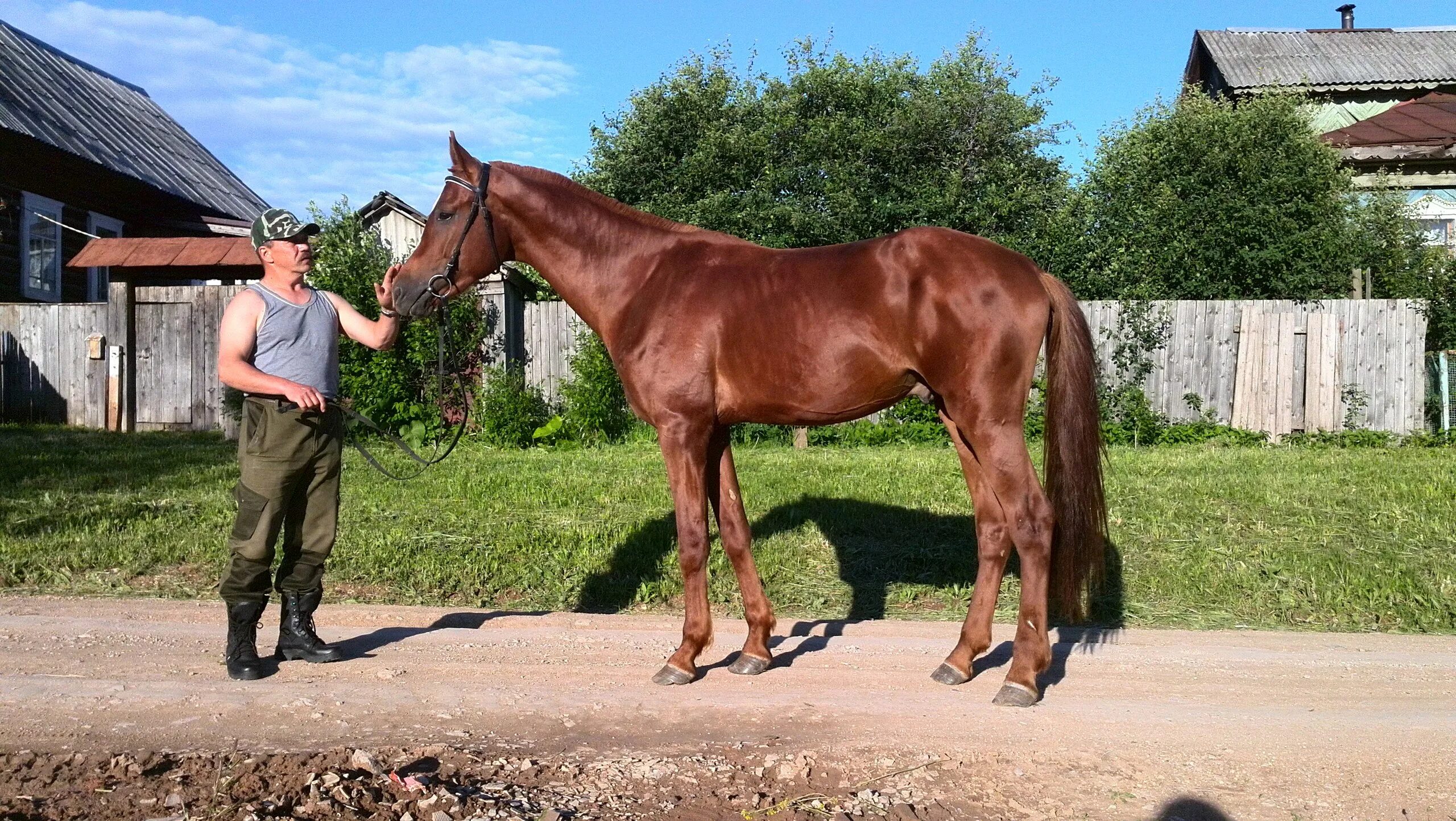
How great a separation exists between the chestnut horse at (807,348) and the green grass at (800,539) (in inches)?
61.4

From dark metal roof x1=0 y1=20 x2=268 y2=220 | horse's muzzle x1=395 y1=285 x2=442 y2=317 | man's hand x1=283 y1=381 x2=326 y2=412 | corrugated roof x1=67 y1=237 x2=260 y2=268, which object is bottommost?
man's hand x1=283 y1=381 x2=326 y2=412

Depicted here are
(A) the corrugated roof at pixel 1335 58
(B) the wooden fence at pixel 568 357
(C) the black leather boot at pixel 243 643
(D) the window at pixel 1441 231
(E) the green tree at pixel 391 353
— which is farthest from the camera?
(A) the corrugated roof at pixel 1335 58

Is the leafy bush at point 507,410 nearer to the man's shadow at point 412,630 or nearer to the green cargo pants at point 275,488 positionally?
the man's shadow at point 412,630

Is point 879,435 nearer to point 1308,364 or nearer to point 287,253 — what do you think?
point 1308,364

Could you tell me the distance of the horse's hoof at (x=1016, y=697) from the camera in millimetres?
4395

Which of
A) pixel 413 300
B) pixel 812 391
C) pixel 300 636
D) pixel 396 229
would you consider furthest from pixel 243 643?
pixel 396 229

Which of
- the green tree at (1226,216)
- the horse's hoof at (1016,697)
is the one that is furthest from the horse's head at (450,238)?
the green tree at (1226,216)

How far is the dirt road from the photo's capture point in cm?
355

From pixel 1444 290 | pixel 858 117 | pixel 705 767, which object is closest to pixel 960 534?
pixel 705 767

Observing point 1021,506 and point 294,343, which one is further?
point 294,343

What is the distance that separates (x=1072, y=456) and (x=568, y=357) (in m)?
10.6

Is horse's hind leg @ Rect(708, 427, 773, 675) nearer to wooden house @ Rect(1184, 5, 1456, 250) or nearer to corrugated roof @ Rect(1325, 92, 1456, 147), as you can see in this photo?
wooden house @ Rect(1184, 5, 1456, 250)

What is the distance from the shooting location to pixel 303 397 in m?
4.57

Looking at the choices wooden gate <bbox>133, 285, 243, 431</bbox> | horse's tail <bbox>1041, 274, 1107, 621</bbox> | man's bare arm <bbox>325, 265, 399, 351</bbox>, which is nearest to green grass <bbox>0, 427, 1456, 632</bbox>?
horse's tail <bbox>1041, 274, 1107, 621</bbox>
